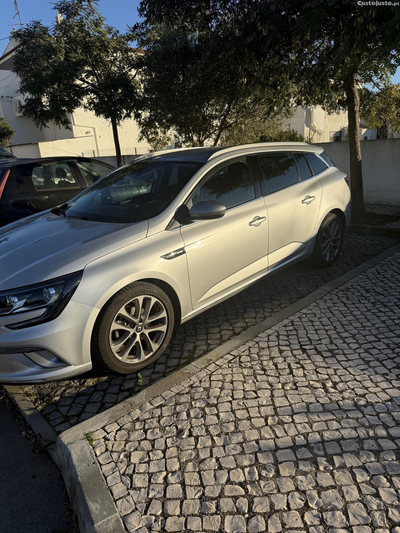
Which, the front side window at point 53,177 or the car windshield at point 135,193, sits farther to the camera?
the front side window at point 53,177

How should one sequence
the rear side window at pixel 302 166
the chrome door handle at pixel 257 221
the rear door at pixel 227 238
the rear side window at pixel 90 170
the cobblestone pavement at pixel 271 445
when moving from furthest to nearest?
1. the rear side window at pixel 90 170
2. the rear side window at pixel 302 166
3. the chrome door handle at pixel 257 221
4. the rear door at pixel 227 238
5. the cobblestone pavement at pixel 271 445

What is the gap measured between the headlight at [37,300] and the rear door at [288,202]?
7.50 feet

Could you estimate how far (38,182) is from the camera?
19.9 feet

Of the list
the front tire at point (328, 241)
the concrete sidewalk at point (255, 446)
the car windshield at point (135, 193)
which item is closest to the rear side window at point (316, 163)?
the front tire at point (328, 241)

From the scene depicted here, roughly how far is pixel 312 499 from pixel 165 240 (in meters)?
2.09

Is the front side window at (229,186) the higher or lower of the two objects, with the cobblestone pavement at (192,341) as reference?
higher

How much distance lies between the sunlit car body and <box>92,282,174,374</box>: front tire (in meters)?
3.39

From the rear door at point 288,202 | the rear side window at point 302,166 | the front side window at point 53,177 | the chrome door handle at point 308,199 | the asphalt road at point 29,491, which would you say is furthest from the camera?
the front side window at point 53,177

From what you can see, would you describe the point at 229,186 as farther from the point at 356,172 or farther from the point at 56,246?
the point at 356,172

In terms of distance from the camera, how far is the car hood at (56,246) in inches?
112

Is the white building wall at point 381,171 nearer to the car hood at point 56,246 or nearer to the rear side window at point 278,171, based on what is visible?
the rear side window at point 278,171

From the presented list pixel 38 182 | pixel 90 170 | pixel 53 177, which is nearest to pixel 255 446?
pixel 38 182

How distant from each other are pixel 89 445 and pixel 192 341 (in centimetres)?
156

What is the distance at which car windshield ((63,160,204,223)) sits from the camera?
3600 millimetres
